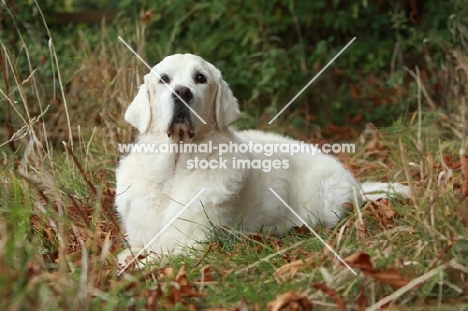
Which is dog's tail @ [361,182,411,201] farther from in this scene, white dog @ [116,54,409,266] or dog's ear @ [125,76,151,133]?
dog's ear @ [125,76,151,133]

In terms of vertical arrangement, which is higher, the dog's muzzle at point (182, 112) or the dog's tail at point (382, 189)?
the dog's muzzle at point (182, 112)

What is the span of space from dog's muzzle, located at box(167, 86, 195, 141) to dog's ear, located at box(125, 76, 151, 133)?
0.72 ft

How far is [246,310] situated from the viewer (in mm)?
2551

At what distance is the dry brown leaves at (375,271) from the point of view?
8.63 ft

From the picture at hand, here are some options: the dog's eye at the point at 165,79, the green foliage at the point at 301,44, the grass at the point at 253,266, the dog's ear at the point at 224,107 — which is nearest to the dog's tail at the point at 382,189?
the grass at the point at 253,266

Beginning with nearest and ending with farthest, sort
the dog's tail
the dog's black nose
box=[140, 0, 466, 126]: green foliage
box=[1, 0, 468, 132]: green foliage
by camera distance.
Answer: the dog's black nose, the dog's tail, box=[1, 0, 468, 132]: green foliage, box=[140, 0, 466, 126]: green foliage

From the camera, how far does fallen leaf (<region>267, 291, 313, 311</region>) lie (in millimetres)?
2557

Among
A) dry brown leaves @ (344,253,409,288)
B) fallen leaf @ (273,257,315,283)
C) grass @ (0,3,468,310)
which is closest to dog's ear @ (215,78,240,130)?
grass @ (0,3,468,310)

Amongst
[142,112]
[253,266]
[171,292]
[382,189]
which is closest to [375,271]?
[253,266]

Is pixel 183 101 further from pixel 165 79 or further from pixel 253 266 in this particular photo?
pixel 253 266

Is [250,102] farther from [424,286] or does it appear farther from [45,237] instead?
[424,286]

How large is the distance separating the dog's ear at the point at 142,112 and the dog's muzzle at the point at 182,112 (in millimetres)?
221

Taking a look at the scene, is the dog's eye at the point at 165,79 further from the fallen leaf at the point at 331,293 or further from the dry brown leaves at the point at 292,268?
the fallen leaf at the point at 331,293

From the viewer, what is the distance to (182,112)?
349 centimetres
